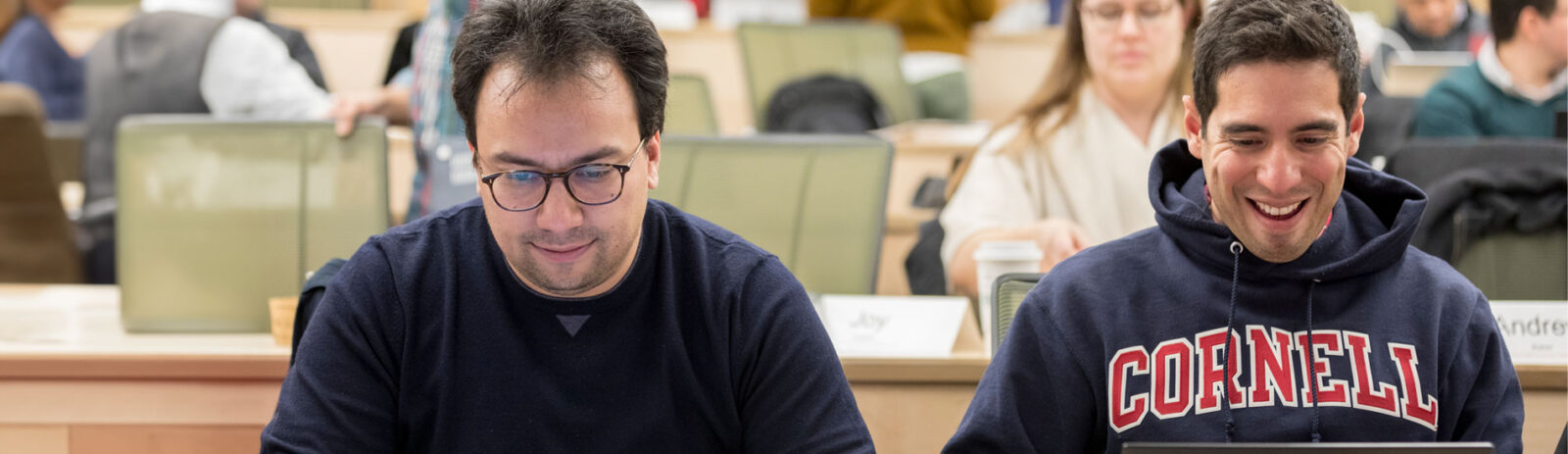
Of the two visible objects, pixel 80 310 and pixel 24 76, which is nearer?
pixel 80 310

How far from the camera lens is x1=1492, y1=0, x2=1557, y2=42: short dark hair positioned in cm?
353

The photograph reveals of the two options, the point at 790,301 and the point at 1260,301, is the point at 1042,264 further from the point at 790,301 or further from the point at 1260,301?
the point at 790,301

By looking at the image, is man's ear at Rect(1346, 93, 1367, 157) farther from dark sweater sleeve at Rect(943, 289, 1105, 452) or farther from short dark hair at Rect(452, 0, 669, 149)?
short dark hair at Rect(452, 0, 669, 149)

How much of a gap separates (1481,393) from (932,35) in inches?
169

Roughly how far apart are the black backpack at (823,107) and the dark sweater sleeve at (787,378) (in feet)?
8.98

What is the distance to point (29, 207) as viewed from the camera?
369 cm

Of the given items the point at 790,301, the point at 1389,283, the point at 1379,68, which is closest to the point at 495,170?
the point at 790,301

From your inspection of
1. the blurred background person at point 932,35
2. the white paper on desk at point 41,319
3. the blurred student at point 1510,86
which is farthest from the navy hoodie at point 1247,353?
the blurred background person at point 932,35

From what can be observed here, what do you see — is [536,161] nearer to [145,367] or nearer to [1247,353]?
[1247,353]

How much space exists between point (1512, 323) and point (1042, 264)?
2.16 feet

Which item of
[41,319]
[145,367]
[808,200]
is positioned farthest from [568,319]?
[41,319]

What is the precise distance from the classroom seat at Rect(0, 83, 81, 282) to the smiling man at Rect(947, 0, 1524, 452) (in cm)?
302

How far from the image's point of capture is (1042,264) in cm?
225

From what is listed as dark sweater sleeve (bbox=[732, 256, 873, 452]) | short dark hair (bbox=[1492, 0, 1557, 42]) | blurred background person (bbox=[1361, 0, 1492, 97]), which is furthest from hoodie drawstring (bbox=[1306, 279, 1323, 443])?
blurred background person (bbox=[1361, 0, 1492, 97])
